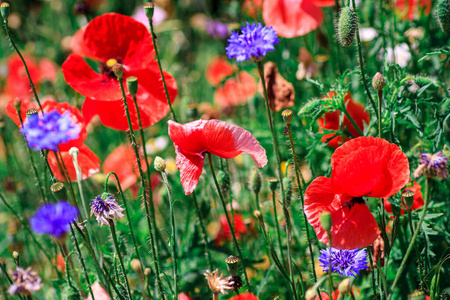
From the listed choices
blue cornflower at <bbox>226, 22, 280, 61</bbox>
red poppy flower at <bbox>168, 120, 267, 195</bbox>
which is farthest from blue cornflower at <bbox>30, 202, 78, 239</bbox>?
blue cornflower at <bbox>226, 22, 280, 61</bbox>

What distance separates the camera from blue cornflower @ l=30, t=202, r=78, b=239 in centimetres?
106

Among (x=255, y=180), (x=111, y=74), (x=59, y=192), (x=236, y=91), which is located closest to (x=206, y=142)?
(x=255, y=180)

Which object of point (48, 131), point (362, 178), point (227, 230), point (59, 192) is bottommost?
point (227, 230)

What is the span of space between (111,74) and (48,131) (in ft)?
2.52

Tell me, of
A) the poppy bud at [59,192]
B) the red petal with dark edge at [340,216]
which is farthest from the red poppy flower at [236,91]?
the poppy bud at [59,192]

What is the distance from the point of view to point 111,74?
6.23 ft

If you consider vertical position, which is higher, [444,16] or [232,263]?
[444,16]

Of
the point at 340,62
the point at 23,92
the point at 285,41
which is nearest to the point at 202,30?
the point at 23,92

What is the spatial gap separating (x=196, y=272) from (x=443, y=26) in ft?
3.64

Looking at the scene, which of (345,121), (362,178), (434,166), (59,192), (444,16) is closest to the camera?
(434,166)

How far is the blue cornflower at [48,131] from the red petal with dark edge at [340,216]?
610mm

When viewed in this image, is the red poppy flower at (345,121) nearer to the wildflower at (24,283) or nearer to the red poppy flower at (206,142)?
the red poppy flower at (206,142)

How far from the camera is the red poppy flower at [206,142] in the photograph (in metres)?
1.35

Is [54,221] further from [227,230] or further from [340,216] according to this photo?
[227,230]
